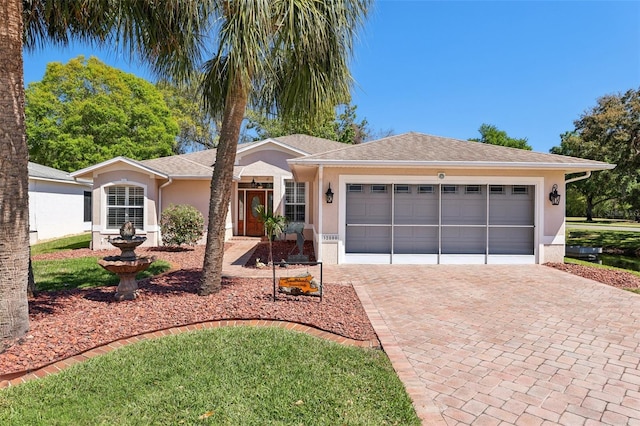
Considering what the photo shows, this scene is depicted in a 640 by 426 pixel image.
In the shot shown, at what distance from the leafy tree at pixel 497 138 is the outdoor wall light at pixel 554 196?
3934 centimetres

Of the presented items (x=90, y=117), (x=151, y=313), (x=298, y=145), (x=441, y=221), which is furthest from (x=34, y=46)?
(x=90, y=117)

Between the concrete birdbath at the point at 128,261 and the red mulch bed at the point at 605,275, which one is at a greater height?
the concrete birdbath at the point at 128,261

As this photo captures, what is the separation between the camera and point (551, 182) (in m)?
10.6

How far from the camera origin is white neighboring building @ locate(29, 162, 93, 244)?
17234 millimetres

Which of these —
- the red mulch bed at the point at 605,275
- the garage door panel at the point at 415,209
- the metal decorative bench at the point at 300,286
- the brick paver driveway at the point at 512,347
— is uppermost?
the garage door panel at the point at 415,209

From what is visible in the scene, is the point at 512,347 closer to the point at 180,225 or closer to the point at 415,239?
the point at 415,239

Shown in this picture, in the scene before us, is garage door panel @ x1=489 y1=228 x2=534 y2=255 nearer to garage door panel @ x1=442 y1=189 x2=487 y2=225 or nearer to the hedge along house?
the hedge along house

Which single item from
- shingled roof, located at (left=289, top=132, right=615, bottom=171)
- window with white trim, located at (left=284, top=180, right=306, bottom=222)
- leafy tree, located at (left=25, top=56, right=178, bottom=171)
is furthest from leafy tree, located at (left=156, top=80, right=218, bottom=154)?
shingled roof, located at (left=289, top=132, right=615, bottom=171)

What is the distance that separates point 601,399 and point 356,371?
8.00ft

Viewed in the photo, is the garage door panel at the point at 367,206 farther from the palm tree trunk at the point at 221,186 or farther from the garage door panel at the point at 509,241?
the palm tree trunk at the point at 221,186

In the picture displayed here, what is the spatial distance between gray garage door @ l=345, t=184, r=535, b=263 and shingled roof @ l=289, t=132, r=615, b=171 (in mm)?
997

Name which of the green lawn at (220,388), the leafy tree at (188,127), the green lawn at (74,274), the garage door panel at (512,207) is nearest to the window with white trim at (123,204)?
the green lawn at (74,274)

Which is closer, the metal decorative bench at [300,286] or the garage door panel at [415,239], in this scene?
the metal decorative bench at [300,286]

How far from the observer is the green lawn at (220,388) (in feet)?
9.57
